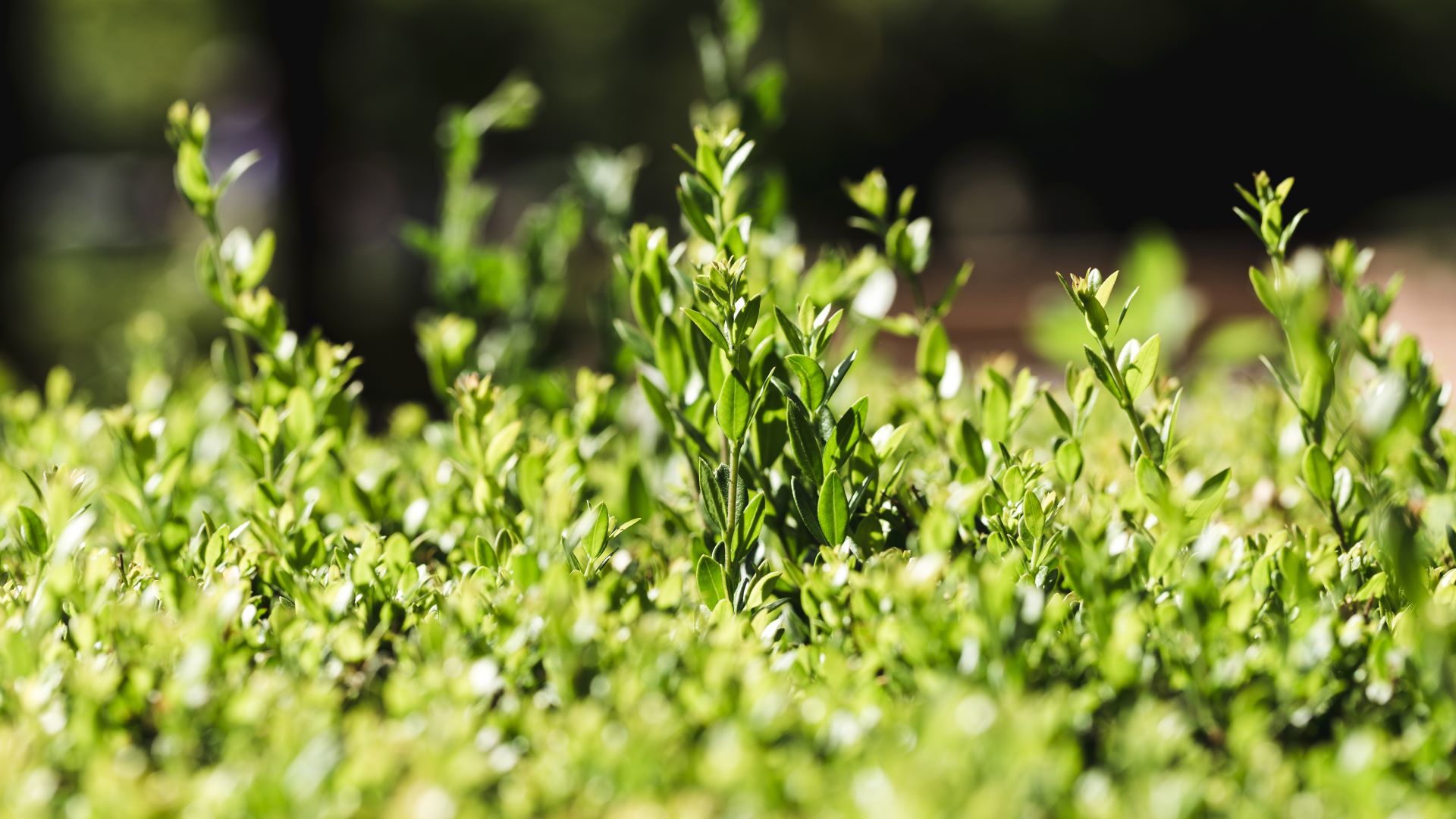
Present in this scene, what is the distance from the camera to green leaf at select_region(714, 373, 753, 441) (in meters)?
1.53

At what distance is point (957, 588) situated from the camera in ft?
5.07

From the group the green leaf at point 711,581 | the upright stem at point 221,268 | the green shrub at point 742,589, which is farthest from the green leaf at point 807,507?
the upright stem at point 221,268

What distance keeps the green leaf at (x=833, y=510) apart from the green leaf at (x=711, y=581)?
146mm

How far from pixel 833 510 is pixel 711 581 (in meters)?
0.18

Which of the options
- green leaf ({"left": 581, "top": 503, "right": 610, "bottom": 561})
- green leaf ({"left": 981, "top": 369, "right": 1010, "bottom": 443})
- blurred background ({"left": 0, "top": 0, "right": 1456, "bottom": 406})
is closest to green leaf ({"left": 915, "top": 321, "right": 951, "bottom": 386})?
green leaf ({"left": 981, "top": 369, "right": 1010, "bottom": 443})

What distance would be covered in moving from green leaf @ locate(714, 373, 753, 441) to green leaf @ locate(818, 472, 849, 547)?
0.13m

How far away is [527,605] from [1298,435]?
1.32 metres

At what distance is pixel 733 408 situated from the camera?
1.55 meters

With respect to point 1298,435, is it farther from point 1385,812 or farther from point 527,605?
point 527,605

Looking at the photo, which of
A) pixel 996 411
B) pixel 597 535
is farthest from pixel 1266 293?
pixel 597 535

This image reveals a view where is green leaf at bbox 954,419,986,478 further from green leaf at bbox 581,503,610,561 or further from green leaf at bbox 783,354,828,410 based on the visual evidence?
green leaf at bbox 581,503,610,561

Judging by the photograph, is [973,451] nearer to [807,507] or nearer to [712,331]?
[807,507]

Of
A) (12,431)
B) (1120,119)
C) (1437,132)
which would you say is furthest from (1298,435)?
(1437,132)

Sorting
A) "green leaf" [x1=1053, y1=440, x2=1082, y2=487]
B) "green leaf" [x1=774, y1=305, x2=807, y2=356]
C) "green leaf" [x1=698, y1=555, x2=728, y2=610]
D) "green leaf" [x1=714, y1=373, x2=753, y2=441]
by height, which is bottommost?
"green leaf" [x1=698, y1=555, x2=728, y2=610]
